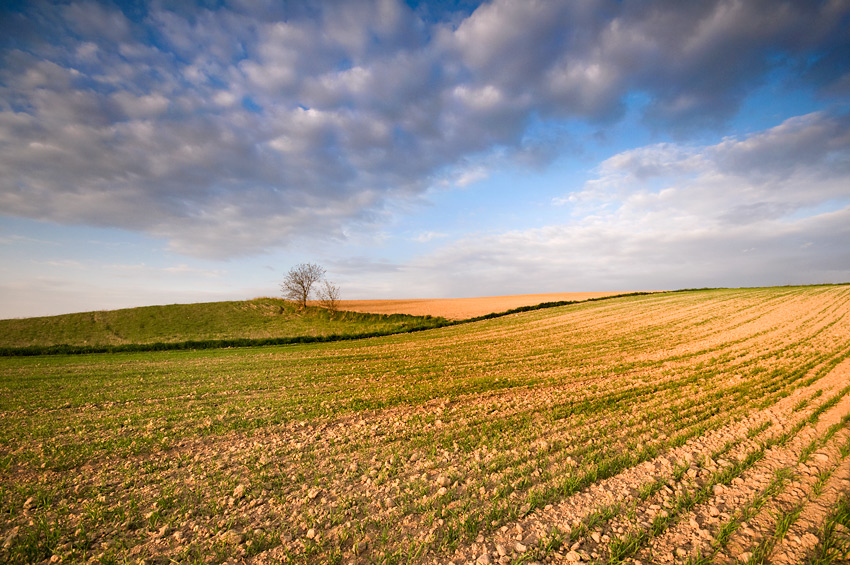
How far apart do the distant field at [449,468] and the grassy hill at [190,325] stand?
28.3 meters

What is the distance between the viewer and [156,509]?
6.15 meters

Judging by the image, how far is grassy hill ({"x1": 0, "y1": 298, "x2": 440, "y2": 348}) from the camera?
137 feet

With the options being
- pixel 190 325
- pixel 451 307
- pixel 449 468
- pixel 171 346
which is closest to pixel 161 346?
pixel 171 346

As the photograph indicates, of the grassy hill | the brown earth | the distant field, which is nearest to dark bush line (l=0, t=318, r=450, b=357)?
the grassy hill

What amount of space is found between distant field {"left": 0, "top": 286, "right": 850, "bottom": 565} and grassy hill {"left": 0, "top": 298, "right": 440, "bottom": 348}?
28286mm

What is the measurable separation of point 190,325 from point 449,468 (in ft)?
171

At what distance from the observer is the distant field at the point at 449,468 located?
16.9 ft

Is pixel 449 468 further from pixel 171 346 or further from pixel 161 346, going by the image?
pixel 161 346

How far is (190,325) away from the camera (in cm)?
4819

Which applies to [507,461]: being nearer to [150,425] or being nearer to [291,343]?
[150,425]

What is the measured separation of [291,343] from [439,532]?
1436 inches

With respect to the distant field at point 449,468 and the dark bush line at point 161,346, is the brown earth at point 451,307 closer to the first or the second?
the dark bush line at point 161,346

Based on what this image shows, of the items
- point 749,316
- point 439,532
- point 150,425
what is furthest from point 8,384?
point 749,316

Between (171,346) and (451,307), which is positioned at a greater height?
(451,307)
